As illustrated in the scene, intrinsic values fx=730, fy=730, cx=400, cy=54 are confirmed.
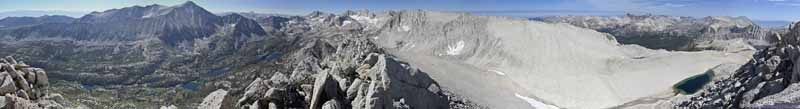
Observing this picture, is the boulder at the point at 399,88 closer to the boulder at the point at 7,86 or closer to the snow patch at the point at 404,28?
the boulder at the point at 7,86

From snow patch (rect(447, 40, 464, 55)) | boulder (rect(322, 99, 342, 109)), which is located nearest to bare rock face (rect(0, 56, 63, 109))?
boulder (rect(322, 99, 342, 109))

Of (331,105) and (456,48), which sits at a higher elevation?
(331,105)

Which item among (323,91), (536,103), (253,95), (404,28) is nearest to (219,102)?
(253,95)

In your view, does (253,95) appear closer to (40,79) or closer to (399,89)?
(399,89)

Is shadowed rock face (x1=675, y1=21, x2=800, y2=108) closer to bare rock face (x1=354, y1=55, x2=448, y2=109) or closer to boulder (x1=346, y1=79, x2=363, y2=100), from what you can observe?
bare rock face (x1=354, y1=55, x2=448, y2=109)

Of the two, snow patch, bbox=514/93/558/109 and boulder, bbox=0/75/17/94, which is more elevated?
boulder, bbox=0/75/17/94

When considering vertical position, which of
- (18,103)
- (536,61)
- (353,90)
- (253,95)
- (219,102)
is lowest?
(536,61)

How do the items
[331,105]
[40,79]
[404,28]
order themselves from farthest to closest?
1. [404,28]
2. [40,79]
3. [331,105]
